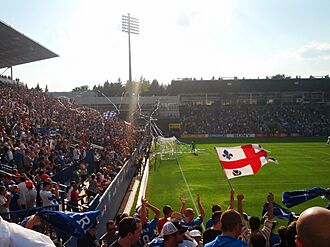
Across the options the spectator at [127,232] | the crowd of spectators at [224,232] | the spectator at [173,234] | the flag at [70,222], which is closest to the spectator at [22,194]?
the crowd of spectators at [224,232]

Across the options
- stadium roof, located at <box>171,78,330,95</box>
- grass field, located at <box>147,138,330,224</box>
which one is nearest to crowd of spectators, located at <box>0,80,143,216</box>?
grass field, located at <box>147,138,330,224</box>

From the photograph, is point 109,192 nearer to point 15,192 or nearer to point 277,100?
point 15,192

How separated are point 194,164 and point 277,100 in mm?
56280

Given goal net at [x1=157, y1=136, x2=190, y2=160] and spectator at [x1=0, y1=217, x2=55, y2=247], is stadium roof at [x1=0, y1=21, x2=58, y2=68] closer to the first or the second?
goal net at [x1=157, y1=136, x2=190, y2=160]

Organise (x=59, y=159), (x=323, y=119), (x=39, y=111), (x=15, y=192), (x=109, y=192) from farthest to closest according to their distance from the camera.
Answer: (x=323, y=119) < (x=39, y=111) < (x=59, y=159) < (x=109, y=192) < (x=15, y=192)

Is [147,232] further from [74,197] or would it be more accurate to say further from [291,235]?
[74,197]

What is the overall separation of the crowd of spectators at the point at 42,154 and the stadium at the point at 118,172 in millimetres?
48

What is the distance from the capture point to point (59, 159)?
70.2ft

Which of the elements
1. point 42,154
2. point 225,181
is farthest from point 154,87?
point 42,154

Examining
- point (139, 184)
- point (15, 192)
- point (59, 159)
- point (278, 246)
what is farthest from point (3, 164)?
point (278, 246)

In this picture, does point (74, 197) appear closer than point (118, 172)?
Yes

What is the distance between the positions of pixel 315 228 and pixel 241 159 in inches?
341

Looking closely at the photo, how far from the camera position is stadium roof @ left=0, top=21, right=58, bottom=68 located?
37.2 meters

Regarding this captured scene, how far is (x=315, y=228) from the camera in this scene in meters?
2.40
